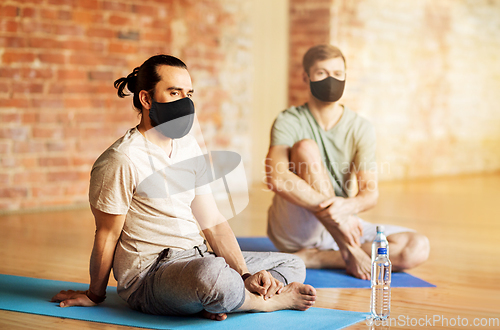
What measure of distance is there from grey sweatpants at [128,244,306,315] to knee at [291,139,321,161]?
2.25 feet

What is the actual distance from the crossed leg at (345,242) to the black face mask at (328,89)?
8.2 inches

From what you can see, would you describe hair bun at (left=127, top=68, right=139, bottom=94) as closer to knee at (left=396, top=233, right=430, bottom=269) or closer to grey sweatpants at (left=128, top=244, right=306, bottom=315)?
grey sweatpants at (left=128, top=244, right=306, bottom=315)

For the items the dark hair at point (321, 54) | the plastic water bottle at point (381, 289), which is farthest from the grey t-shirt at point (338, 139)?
the plastic water bottle at point (381, 289)

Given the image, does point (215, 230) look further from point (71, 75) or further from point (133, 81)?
point (71, 75)

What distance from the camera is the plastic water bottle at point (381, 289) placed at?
200 centimetres

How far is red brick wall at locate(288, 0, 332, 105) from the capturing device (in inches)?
232

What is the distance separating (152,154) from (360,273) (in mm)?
1082

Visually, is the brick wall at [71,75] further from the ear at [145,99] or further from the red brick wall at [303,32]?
the ear at [145,99]

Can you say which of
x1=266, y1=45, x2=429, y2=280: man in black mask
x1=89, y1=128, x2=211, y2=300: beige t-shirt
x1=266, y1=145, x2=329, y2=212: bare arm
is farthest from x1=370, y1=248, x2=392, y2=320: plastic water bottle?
x1=89, y1=128, x2=211, y2=300: beige t-shirt

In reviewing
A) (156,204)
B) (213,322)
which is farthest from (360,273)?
(156,204)

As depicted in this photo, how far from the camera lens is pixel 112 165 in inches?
69.2

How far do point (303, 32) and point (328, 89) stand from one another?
11.8 feet

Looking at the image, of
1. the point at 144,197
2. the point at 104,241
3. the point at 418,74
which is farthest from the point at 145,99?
the point at 418,74

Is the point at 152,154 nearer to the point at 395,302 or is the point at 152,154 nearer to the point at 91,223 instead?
the point at 395,302
